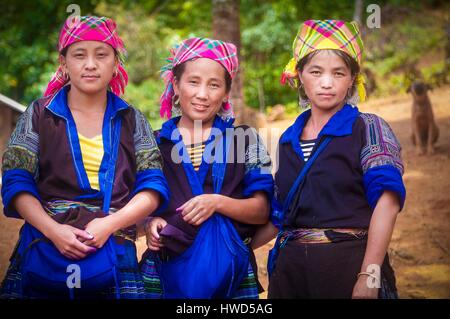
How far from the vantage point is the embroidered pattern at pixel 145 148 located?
2.46 meters

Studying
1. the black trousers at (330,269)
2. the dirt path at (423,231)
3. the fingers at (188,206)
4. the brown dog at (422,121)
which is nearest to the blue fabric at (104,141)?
the fingers at (188,206)

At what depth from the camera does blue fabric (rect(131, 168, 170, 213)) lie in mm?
2383

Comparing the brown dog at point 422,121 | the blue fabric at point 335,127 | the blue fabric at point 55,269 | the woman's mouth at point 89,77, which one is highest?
the brown dog at point 422,121

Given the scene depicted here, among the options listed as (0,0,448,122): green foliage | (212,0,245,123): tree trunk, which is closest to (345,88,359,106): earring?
(212,0,245,123): tree trunk

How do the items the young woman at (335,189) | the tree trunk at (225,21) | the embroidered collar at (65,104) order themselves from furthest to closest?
the tree trunk at (225,21) < the embroidered collar at (65,104) < the young woman at (335,189)

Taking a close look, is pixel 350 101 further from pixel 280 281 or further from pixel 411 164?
pixel 411 164

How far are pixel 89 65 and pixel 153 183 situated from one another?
1.86 feet

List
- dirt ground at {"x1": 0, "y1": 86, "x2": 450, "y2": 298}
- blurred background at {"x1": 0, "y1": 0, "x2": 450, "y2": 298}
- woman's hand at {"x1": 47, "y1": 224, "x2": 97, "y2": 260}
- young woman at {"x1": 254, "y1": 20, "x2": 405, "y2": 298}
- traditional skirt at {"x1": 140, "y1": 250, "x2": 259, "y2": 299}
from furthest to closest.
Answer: blurred background at {"x1": 0, "y1": 0, "x2": 450, "y2": 298} < dirt ground at {"x1": 0, "y1": 86, "x2": 450, "y2": 298} < traditional skirt at {"x1": 140, "y1": 250, "x2": 259, "y2": 299} < young woman at {"x1": 254, "y1": 20, "x2": 405, "y2": 298} < woman's hand at {"x1": 47, "y1": 224, "x2": 97, "y2": 260}

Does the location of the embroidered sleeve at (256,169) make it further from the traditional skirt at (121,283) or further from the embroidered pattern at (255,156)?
the traditional skirt at (121,283)

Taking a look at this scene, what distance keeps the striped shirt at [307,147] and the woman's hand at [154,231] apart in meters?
0.67

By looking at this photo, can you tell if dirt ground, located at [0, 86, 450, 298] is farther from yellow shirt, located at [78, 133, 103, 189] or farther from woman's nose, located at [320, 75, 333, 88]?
woman's nose, located at [320, 75, 333, 88]

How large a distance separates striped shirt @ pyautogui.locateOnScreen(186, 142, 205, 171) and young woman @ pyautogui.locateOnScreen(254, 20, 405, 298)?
0.36 meters

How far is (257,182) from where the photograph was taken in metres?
2.60

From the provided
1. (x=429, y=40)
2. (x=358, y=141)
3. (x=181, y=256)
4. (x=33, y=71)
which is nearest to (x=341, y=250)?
(x=358, y=141)
